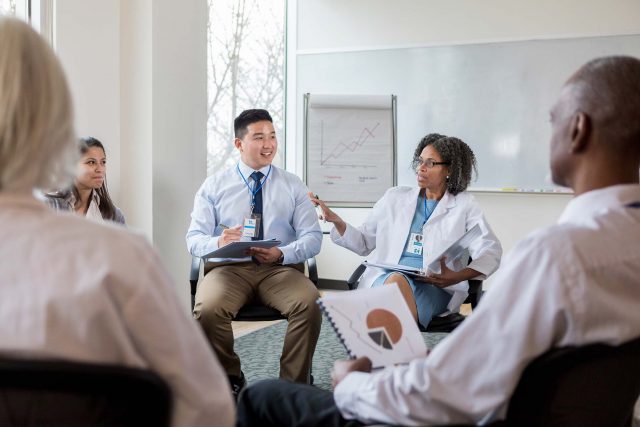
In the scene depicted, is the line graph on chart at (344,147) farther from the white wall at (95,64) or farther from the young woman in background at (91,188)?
the young woman in background at (91,188)

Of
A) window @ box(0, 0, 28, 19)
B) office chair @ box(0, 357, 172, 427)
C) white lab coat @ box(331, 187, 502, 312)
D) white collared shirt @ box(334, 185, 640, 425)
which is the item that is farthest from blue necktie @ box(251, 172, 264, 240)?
office chair @ box(0, 357, 172, 427)

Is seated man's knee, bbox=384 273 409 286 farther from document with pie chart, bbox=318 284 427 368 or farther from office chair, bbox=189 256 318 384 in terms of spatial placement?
document with pie chart, bbox=318 284 427 368

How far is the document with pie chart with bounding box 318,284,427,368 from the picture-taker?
1466 mm

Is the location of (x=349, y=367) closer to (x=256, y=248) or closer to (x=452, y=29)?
(x=256, y=248)

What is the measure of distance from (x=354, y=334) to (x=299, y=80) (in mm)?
5102

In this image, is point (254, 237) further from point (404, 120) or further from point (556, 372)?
point (404, 120)

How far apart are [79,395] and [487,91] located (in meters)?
5.31

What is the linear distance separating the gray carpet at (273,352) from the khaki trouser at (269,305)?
0.38m

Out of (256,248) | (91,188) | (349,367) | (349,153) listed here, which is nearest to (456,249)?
(256,248)

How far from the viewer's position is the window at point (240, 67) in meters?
5.59

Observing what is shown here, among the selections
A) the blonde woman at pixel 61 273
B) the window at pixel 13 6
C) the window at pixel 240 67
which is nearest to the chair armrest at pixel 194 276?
the window at pixel 13 6

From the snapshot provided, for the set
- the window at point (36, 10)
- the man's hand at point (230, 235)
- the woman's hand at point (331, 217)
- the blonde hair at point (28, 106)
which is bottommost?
the man's hand at point (230, 235)

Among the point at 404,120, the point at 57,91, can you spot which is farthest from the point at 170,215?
the point at 57,91

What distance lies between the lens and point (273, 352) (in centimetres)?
407
